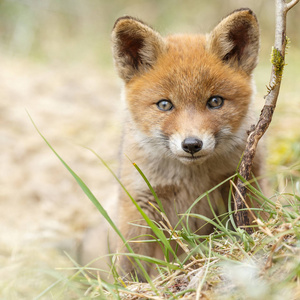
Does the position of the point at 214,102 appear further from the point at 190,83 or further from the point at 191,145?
the point at 191,145

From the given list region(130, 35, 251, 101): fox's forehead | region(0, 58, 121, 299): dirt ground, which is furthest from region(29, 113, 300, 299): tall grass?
region(0, 58, 121, 299): dirt ground

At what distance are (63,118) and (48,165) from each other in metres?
1.17

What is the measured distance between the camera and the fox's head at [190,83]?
316 centimetres

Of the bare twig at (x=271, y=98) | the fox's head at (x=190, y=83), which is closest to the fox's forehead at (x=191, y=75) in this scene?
the fox's head at (x=190, y=83)

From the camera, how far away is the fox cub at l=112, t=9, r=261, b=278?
3.21 meters

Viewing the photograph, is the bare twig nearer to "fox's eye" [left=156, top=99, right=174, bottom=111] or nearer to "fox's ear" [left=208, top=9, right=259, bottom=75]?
"fox's ear" [left=208, top=9, right=259, bottom=75]

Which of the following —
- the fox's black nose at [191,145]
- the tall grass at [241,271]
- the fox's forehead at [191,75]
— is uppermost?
the fox's forehead at [191,75]

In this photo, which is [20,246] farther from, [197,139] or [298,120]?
[298,120]

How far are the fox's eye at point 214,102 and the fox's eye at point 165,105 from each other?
28cm

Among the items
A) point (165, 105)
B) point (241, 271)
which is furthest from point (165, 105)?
point (241, 271)

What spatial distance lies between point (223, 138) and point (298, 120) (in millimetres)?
3044

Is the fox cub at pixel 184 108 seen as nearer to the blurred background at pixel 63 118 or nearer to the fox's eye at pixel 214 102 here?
the fox's eye at pixel 214 102

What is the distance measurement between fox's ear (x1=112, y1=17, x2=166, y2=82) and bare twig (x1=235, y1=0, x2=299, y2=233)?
1.10 meters

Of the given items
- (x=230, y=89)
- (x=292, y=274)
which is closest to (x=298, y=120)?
(x=230, y=89)
